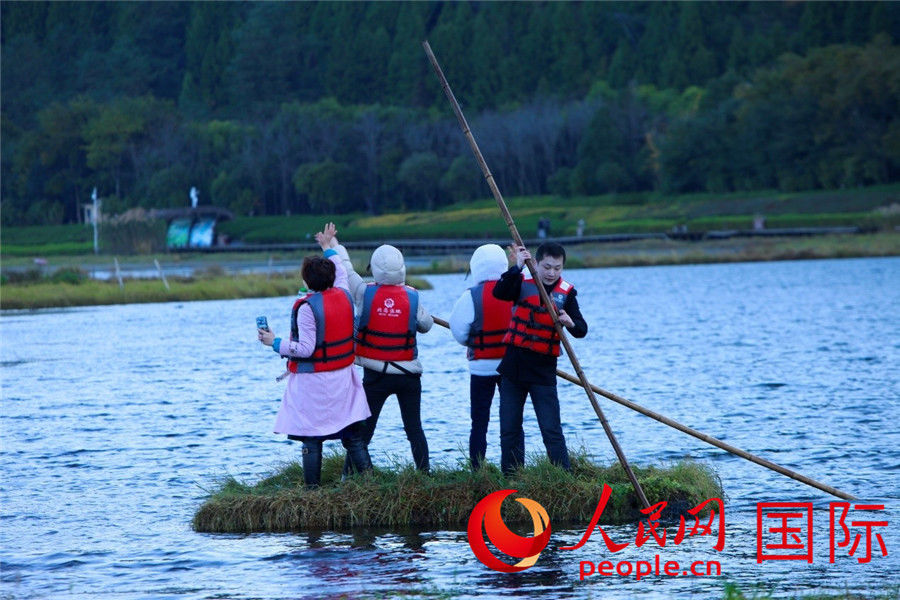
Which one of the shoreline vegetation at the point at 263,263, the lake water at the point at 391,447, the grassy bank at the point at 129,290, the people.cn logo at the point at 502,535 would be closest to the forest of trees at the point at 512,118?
the shoreline vegetation at the point at 263,263

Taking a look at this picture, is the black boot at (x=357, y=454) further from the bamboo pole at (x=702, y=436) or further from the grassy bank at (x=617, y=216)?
the grassy bank at (x=617, y=216)

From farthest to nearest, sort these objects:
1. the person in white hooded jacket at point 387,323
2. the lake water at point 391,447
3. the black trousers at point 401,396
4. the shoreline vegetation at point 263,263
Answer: the shoreline vegetation at point 263,263
the black trousers at point 401,396
the person in white hooded jacket at point 387,323
the lake water at point 391,447

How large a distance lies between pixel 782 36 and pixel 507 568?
153176mm

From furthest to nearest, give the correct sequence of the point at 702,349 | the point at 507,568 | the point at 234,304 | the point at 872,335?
the point at 234,304, the point at 872,335, the point at 702,349, the point at 507,568

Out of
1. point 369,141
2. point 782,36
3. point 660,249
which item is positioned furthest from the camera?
point 782,36

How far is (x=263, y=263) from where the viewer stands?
9119cm

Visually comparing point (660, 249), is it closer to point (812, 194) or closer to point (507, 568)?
point (812, 194)

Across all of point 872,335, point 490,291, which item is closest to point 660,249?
point 872,335

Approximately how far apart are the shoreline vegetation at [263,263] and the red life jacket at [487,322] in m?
41.6

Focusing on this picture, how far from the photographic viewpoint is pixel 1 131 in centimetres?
18200

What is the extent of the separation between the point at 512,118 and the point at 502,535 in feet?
442

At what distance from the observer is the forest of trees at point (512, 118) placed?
121 m

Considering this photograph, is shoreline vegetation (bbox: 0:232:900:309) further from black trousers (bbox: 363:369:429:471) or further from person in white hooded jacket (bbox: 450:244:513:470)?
person in white hooded jacket (bbox: 450:244:513:470)

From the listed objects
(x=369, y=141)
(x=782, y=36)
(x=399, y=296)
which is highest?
(x=782, y=36)
